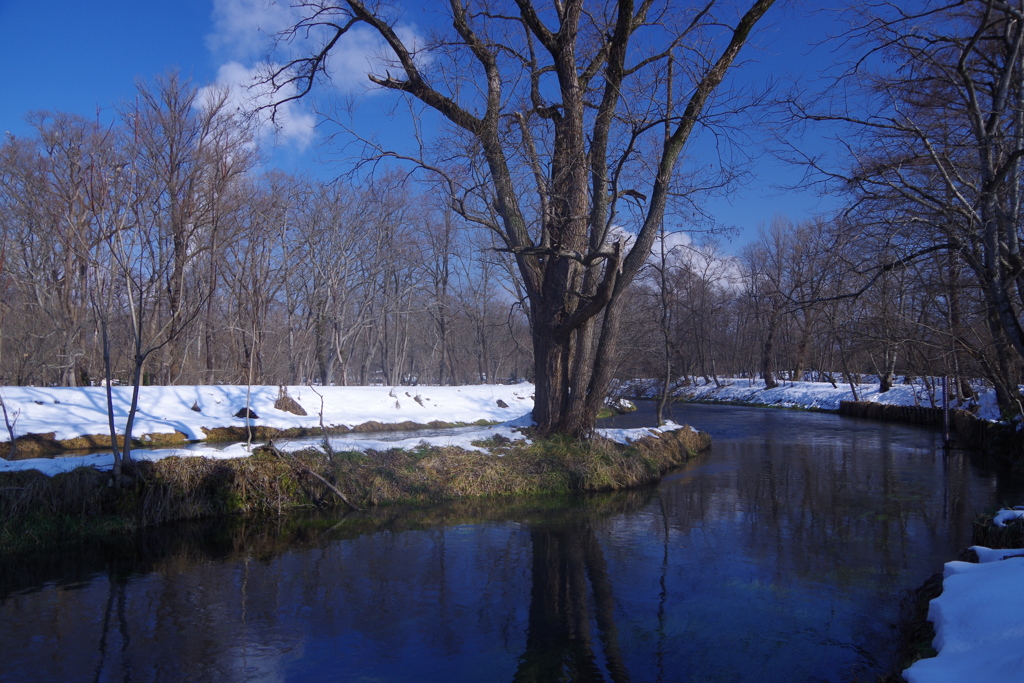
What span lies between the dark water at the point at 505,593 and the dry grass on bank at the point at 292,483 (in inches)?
20.4

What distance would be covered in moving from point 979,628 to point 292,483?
29.7ft

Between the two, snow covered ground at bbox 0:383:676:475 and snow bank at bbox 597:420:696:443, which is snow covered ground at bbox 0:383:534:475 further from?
snow bank at bbox 597:420:696:443

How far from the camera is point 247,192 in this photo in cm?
2214

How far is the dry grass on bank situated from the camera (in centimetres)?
864

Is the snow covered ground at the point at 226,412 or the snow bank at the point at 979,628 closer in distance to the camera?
the snow bank at the point at 979,628

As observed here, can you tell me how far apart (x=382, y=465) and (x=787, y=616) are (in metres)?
7.20

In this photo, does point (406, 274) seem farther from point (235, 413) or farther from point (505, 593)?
point (505, 593)

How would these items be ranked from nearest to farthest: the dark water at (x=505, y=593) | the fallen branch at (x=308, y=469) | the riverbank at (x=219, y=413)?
the dark water at (x=505, y=593)
the fallen branch at (x=308, y=469)
the riverbank at (x=219, y=413)

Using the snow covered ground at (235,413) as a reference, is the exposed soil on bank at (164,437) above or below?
below

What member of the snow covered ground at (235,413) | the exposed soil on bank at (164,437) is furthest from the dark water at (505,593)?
the exposed soil on bank at (164,437)

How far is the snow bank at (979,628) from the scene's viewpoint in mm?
3516

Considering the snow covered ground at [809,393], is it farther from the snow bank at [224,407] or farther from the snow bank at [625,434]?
the snow bank at [625,434]

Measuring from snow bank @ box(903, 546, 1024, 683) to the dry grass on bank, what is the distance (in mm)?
7600

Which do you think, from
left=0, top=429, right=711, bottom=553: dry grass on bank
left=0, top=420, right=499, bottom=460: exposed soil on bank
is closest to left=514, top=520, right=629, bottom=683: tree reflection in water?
left=0, top=429, right=711, bottom=553: dry grass on bank
